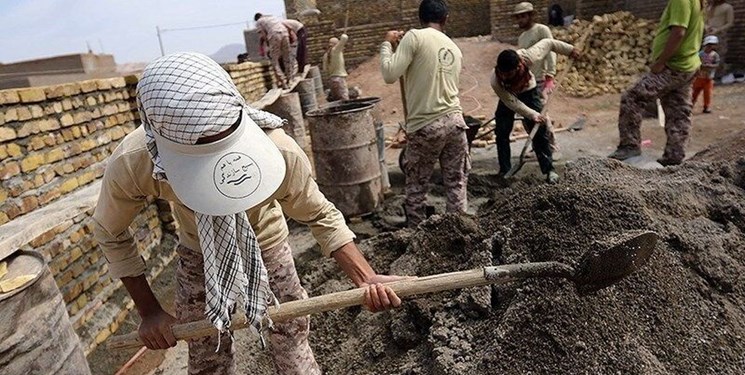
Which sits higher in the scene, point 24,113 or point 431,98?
point 24,113

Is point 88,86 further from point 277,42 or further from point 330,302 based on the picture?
point 277,42

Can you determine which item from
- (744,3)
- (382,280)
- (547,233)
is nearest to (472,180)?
(547,233)

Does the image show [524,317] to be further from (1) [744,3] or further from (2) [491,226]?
(1) [744,3]

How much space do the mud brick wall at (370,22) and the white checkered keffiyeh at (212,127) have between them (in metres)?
13.7

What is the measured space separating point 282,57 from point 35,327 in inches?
300

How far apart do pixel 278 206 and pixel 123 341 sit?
0.84 meters

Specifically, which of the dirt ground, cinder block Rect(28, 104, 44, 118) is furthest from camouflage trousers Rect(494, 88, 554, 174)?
cinder block Rect(28, 104, 44, 118)

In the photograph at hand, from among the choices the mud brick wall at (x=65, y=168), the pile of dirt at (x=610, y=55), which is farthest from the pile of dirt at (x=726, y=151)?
the pile of dirt at (x=610, y=55)

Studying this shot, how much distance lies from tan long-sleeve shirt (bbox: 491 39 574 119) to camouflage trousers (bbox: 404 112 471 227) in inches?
50.2

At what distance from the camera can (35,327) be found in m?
1.74

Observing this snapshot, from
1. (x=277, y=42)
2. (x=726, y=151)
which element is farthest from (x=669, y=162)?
(x=277, y=42)

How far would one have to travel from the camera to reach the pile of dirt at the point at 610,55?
10.1 meters

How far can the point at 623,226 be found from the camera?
2.73 metres

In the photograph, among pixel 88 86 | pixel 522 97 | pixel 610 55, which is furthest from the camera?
pixel 610 55
